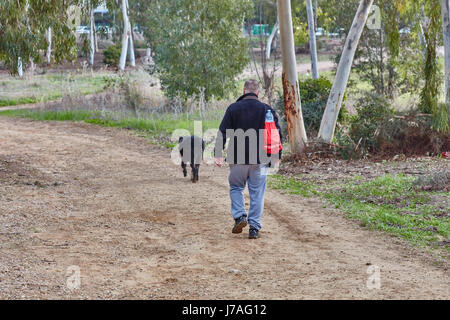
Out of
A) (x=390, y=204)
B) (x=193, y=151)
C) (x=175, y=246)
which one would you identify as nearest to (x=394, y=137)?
(x=390, y=204)

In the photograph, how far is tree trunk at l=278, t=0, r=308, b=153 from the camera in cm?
1507

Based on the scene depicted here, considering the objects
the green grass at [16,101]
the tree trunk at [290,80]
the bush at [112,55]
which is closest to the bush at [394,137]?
the tree trunk at [290,80]

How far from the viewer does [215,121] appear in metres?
20.2

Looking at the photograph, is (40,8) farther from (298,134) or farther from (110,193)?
(298,134)

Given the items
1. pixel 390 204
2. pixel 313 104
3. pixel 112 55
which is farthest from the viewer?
pixel 112 55

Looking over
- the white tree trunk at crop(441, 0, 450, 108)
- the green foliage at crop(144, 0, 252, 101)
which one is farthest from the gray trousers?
the green foliage at crop(144, 0, 252, 101)

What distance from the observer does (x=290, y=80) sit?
50.2 ft

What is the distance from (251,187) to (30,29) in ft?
23.4

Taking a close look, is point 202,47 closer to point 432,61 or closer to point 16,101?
point 432,61

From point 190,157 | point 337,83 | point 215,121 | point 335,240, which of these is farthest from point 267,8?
point 335,240

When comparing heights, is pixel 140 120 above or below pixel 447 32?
below

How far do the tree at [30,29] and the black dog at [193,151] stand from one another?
12.4 feet

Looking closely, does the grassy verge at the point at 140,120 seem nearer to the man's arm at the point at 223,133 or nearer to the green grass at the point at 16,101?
the green grass at the point at 16,101

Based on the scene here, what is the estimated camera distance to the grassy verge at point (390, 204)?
29.1 ft
